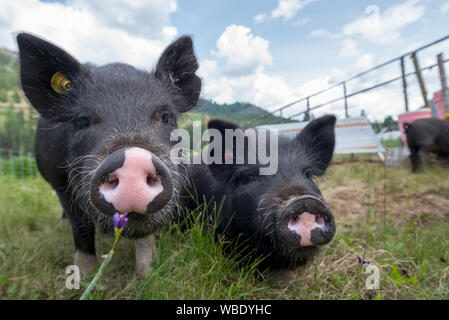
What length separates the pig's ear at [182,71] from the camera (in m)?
2.54

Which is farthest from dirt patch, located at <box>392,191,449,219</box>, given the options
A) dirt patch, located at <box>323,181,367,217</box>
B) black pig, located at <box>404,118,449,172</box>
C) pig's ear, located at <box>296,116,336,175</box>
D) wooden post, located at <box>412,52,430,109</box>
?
wooden post, located at <box>412,52,430,109</box>

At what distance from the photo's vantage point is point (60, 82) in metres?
2.33

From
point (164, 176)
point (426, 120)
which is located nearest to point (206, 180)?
point (164, 176)

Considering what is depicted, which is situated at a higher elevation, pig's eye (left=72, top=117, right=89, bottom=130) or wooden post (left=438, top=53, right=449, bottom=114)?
wooden post (left=438, top=53, right=449, bottom=114)

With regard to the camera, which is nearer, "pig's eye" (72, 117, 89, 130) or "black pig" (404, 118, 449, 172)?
"pig's eye" (72, 117, 89, 130)

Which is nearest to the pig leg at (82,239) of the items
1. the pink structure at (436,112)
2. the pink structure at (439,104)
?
the pink structure at (436,112)

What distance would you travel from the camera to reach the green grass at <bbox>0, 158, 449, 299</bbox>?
203cm

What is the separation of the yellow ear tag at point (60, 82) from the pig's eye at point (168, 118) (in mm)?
808

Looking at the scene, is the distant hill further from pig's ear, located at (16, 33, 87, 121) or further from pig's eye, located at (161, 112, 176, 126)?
pig's eye, located at (161, 112, 176, 126)

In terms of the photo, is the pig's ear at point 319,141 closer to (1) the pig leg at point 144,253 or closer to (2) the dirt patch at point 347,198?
(2) the dirt patch at point 347,198

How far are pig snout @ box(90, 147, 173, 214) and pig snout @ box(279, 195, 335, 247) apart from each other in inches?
37.2

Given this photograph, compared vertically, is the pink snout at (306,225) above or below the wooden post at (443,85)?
below

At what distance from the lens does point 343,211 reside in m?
4.36
